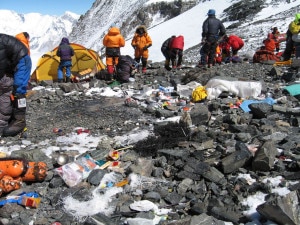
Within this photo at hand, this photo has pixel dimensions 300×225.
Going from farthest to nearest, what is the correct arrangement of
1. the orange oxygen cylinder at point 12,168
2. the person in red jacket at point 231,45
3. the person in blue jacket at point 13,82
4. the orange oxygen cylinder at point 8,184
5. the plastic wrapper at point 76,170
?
1. the person in red jacket at point 231,45
2. the person in blue jacket at point 13,82
3. the plastic wrapper at point 76,170
4. the orange oxygen cylinder at point 12,168
5. the orange oxygen cylinder at point 8,184

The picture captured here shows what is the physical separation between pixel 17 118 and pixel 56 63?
583 centimetres

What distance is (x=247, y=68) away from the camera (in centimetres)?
1063

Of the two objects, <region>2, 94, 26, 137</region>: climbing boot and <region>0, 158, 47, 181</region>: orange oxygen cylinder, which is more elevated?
<region>2, 94, 26, 137</region>: climbing boot

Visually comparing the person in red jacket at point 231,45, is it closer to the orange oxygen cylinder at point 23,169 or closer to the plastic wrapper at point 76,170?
the plastic wrapper at point 76,170

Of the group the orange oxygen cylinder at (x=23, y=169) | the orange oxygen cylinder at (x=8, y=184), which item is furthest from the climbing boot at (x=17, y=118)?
the orange oxygen cylinder at (x=8, y=184)

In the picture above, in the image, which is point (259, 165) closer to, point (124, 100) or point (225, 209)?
point (225, 209)

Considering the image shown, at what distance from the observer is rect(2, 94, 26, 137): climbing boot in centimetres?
591

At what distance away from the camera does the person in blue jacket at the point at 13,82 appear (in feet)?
18.6

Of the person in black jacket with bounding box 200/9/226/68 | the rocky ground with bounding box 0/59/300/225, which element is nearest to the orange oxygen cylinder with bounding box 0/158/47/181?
the rocky ground with bounding box 0/59/300/225

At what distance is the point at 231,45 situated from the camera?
12.8 meters

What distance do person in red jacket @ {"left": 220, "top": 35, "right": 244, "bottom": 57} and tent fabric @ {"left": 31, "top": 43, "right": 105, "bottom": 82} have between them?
4.77 metres

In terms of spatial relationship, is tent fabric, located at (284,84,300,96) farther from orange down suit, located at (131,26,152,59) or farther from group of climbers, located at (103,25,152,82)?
orange down suit, located at (131,26,152,59)

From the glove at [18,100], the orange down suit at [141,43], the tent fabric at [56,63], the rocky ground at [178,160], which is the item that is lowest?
the rocky ground at [178,160]

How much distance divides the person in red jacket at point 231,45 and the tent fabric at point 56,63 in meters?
4.77
